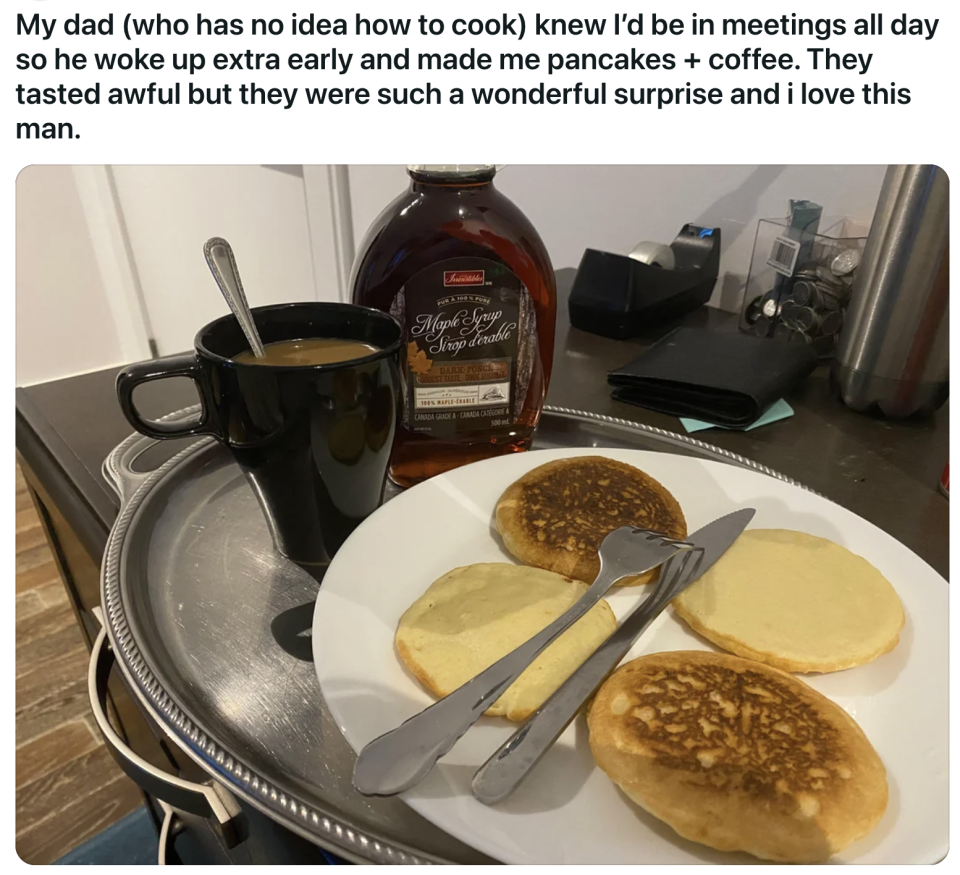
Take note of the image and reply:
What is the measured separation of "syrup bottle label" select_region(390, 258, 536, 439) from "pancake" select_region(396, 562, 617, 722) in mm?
180

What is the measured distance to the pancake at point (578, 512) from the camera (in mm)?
518

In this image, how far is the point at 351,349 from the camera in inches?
21.5

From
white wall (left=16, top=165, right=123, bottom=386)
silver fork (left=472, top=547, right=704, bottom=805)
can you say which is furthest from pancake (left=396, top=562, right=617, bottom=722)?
white wall (left=16, top=165, right=123, bottom=386)

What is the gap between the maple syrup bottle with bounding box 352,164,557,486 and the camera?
583 mm

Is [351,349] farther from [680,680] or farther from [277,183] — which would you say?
[277,183]

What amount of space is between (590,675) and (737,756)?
0.09 metres

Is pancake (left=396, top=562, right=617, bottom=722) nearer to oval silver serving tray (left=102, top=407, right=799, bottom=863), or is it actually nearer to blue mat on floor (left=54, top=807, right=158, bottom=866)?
oval silver serving tray (left=102, top=407, right=799, bottom=863)

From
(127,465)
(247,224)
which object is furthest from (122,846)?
(247,224)

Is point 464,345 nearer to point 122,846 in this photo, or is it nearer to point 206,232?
point 122,846

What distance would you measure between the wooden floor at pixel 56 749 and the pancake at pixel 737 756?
122cm

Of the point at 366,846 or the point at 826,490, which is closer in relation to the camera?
the point at 366,846

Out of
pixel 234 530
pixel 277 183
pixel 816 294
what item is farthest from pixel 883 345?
pixel 277 183
